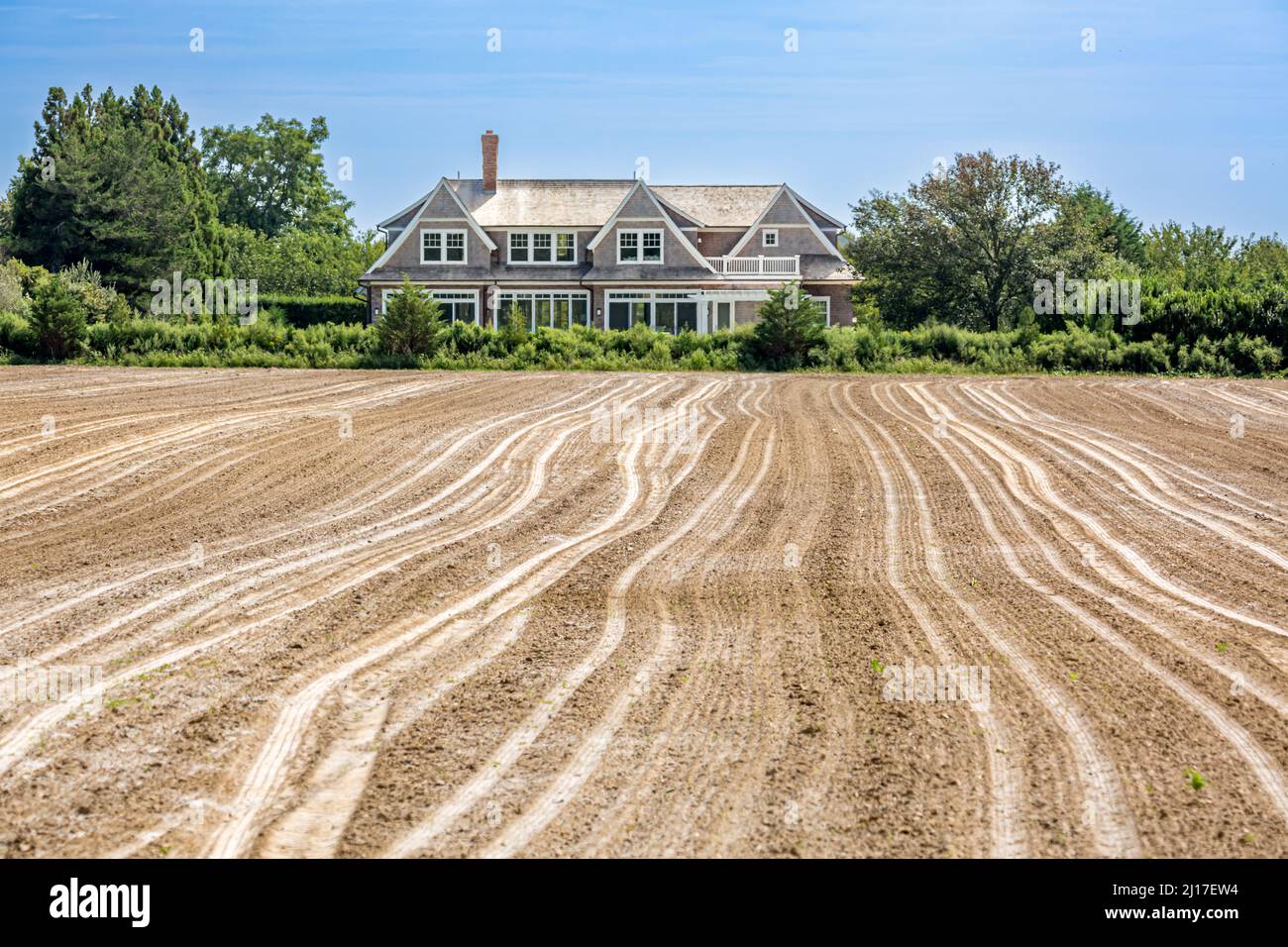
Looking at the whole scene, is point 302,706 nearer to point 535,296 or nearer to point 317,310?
point 535,296

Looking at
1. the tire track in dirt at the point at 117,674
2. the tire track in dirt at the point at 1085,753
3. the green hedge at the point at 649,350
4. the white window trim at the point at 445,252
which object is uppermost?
the white window trim at the point at 445,252

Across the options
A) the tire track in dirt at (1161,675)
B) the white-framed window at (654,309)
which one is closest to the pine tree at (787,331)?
the white-framed window at (654,309)

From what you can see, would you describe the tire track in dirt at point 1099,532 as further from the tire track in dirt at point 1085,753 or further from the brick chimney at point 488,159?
the brick chimney at point 488,159

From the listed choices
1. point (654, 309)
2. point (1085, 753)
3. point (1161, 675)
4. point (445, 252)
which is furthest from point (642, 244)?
point (1085, 753)

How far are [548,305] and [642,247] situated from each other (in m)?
4.37

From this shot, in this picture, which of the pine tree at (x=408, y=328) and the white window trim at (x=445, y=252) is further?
the white window trim at (x=445, y=252)

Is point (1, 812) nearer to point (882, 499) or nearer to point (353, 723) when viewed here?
point (353, 723)

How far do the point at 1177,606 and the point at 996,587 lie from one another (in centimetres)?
152

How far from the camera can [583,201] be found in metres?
53.8

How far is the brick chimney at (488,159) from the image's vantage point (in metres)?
54.4

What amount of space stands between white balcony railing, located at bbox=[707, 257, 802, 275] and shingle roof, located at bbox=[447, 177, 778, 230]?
252cm

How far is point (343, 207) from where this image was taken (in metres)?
98.6

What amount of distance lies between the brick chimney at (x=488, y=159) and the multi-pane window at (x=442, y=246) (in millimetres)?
4133
